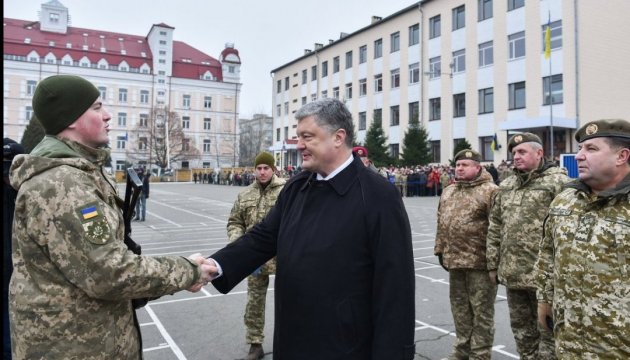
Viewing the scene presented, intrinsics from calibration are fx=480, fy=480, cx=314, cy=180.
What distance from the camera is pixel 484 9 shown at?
109 ft

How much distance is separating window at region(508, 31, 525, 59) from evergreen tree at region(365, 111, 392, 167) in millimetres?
11809

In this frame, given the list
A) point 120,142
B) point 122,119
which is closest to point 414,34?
point 120,142

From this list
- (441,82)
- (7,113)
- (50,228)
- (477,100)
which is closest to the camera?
(50,228)

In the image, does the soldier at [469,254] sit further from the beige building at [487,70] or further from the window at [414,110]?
the window at [414,110]

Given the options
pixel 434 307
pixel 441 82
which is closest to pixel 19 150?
pixel 434 307

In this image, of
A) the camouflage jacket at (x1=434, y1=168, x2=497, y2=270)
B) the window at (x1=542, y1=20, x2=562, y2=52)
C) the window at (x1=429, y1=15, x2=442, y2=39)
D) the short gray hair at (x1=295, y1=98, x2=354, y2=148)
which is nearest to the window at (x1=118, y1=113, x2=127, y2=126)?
the window at (x1=429, y1=15, x2=442, y2=39)

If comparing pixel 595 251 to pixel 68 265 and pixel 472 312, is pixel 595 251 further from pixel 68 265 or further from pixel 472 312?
pixel 68 265

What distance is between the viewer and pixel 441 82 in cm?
3644

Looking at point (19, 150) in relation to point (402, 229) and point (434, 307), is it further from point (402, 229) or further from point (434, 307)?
point (434, 307)

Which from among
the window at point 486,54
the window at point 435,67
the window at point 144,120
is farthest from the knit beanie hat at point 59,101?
the window at point 144,120

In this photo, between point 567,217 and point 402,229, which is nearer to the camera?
point 402,229

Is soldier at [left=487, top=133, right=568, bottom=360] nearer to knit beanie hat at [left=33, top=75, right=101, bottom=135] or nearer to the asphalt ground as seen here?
the asphalt ground

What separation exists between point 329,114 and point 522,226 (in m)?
2.68

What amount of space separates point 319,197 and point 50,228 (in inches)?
52.4
